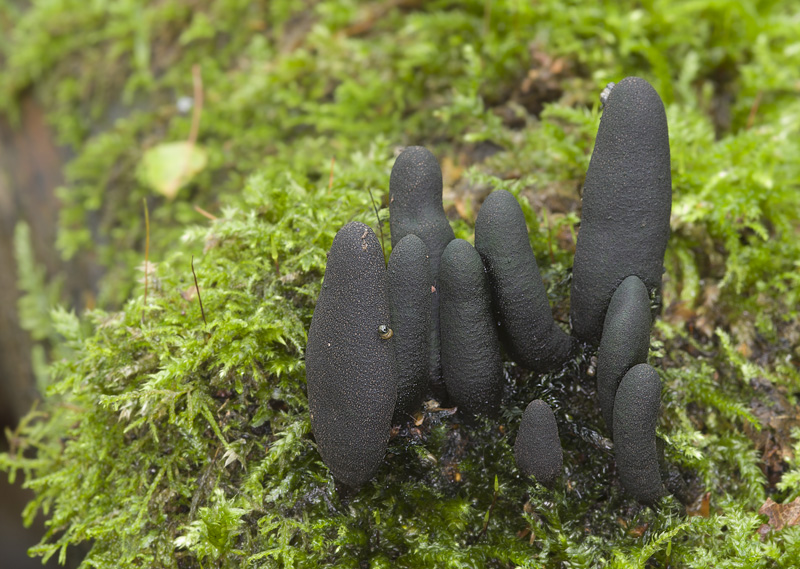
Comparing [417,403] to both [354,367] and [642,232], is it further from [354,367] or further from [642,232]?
[642,232]

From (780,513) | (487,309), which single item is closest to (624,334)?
(487,309)

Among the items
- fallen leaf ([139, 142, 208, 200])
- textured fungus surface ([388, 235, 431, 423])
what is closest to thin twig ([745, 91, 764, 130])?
textured fungus surface ([388, 235, 431, 423])

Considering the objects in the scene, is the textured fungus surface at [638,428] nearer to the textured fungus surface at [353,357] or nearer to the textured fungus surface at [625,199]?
the textured fungus surface at [625,199]

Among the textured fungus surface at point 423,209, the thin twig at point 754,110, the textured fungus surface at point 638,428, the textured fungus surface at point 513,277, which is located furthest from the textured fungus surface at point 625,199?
the thin twig at point 754,110

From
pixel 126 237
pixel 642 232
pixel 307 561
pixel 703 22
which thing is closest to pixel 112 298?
pixel 126 237

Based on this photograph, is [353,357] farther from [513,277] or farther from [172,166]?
[172,166]

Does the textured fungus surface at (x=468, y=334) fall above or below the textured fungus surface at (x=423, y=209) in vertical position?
below

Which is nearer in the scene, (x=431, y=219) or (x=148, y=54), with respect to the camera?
(x=431, y=219)
